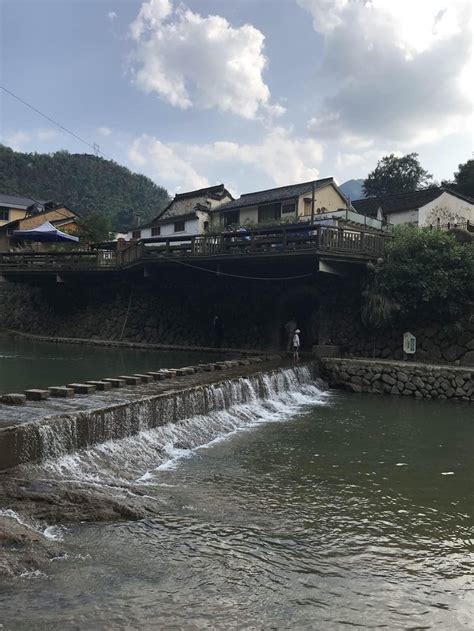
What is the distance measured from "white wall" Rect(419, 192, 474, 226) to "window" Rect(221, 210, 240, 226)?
1190 cm

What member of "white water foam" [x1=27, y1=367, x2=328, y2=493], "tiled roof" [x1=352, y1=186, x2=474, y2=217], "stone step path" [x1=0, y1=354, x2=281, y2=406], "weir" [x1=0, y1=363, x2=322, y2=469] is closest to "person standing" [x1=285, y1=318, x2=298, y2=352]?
"white water foam" [x1=27, y1=367, x2=328, y2=493]

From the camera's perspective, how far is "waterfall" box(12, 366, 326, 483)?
24.0 feet

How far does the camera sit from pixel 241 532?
5.88 meters

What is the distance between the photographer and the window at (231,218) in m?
34.9

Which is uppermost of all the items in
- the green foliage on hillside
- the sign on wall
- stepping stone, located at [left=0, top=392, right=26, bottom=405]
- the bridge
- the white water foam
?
the bridge

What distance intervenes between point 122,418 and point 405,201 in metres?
30.7

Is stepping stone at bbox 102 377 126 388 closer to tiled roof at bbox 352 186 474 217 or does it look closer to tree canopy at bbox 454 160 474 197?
tiled roof at bbox 352 186 474 217

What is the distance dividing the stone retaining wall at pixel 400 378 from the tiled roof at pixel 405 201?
18.1m

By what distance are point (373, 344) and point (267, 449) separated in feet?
36.3

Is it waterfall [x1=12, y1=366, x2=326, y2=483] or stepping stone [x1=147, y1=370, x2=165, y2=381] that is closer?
waterfall [x1=12, y1=366, x2=326, y2=483]

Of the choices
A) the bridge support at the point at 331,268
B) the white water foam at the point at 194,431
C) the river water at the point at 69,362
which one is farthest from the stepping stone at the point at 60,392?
the bridge support at the point at 331,268

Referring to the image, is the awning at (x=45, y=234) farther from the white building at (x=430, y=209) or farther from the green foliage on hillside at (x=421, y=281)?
the white building at (x=430, y=209)

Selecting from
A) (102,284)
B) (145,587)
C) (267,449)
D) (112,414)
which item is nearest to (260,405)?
(267,449)

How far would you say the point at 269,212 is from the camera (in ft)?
109
